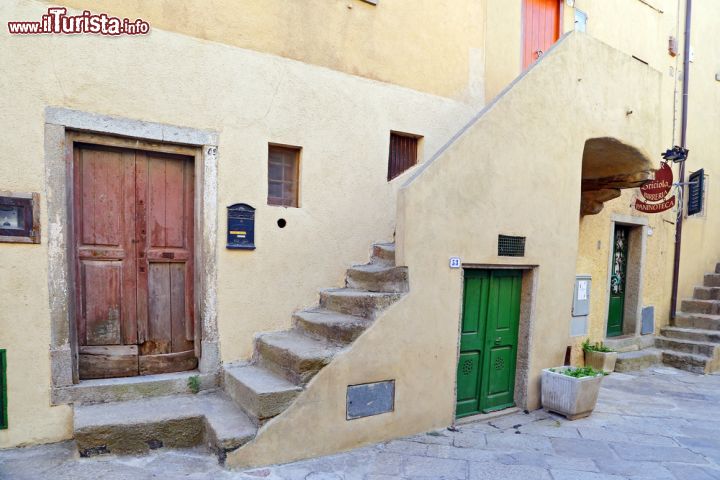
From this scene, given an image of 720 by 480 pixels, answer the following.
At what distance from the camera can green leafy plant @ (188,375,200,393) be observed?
4.18 metres

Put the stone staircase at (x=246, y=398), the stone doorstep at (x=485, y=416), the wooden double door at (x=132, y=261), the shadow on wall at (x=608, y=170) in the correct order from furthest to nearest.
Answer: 1. the shadow on wall at (x=608, y=170)
2. the stone doorstep at (x=485, y=416)
3. the wooden double door at (x=132, y=261)
4. the stone staircase at (x=246, y=398)

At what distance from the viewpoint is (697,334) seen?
7852mm

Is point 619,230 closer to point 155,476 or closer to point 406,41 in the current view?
point 406,41

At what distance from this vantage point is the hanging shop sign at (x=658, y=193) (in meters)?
7.16

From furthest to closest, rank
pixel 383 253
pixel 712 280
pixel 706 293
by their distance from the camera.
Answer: pixel 712 280
pixel 706 293
pixel 383 253

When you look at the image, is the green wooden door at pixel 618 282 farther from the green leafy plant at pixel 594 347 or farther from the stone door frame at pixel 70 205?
the stone door frame at pixel 70 205

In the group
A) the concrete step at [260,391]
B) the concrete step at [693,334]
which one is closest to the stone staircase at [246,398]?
the concrete step at [260,391]

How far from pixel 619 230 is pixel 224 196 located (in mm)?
7117

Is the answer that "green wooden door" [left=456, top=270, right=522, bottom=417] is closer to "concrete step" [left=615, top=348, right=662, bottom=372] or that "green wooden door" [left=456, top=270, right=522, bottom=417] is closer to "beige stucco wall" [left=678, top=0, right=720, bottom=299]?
"concrete step" [left=615, top=348, right=662, bottom=372]

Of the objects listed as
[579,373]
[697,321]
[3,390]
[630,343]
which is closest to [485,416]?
[579,373]

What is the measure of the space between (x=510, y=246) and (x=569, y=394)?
5.62 ft

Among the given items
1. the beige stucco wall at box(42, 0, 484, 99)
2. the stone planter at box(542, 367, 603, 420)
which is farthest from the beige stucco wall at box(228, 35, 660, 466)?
the beige stucco wall at box(42, 0, 484, 99)

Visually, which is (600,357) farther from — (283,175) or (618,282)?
(283,175)

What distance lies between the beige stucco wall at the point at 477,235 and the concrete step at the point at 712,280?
513 cm
